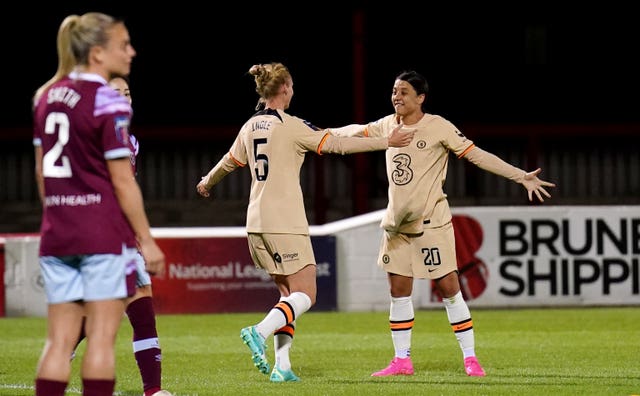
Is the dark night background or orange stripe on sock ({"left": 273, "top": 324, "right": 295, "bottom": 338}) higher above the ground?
the dark night background

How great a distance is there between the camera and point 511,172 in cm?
812

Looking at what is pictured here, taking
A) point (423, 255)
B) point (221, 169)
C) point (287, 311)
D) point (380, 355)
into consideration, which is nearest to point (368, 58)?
point (380, 355)

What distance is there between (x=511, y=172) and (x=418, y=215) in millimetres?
667

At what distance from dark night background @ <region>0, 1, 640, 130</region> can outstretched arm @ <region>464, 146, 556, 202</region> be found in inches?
560

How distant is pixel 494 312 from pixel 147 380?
7522mm

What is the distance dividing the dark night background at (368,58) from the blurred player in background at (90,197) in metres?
17.5

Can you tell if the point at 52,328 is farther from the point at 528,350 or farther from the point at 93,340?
the point at 528,350

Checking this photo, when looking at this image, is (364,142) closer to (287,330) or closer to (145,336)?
(287,330)

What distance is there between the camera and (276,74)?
7.86 metres

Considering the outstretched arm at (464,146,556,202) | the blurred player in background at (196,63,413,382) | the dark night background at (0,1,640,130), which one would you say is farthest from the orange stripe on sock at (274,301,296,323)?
the dark night background at (0,1,640,130)

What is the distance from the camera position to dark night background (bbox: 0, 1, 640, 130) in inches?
899

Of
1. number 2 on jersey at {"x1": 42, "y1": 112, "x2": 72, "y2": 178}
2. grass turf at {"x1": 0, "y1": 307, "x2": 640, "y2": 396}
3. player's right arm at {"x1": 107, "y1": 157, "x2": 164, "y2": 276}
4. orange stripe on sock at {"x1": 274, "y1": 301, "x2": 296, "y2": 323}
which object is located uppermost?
number 2 on jersey at {"x1": 42, "y1": 112, "x2": 72, "y2": 178}

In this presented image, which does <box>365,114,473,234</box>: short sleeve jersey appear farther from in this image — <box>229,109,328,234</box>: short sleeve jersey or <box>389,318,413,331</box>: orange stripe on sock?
<box>229,109,328,234</box>: short sleeve jersey

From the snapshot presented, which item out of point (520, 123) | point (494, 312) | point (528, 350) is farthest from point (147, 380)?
point (520, 123)
